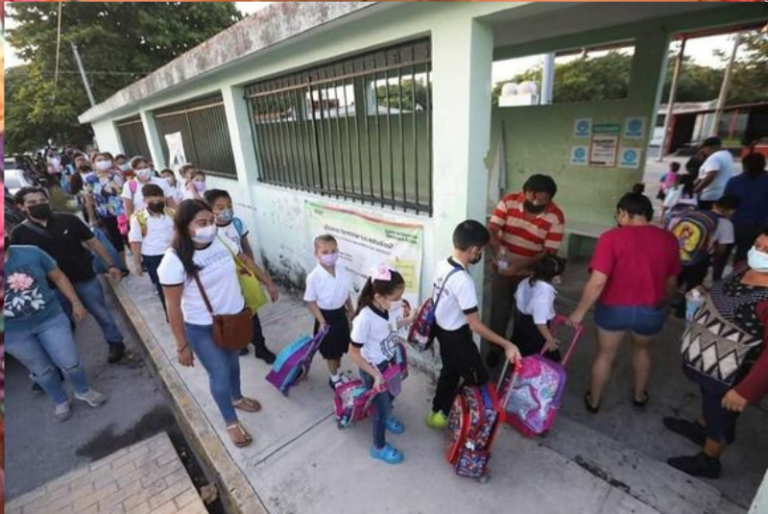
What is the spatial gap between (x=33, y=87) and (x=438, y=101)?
2261cm

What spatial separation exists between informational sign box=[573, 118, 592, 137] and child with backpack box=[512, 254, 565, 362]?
3.50 meters

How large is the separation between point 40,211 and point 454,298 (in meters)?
3.47

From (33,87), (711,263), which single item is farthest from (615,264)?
(33,87)

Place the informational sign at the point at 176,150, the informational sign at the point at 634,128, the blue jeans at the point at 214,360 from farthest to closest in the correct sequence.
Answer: the informational sign at the point at 176,150
the informational sign at the point at 634,128
the blue jeans at the point at 214,360

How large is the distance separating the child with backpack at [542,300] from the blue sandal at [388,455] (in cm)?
125

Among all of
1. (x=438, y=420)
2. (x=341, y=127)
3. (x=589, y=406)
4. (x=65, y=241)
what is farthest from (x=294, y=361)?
(x=341, y=127)

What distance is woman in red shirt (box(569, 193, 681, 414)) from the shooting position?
251 centimetres

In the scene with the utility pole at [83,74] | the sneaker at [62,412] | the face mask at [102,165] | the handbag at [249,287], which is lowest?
the sneaker at [62,412]

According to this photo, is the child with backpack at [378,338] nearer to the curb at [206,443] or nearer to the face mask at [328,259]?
the face mask at [328,259]

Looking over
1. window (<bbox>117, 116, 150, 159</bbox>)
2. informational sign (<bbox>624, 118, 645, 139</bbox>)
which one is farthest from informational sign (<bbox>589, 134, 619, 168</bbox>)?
window (<bbox>117, 116, 150, 159</bbox>)

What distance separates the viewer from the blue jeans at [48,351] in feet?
10.2

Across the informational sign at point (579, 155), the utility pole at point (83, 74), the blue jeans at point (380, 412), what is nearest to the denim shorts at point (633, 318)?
the blue jeans at point (380, 412)

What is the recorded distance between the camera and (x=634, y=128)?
16.6 ft

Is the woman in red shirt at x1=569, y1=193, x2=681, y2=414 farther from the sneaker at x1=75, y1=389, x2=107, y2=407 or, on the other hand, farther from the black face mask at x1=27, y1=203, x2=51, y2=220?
the black face mask at x1=27, y1=203, x2=51, y2=220
